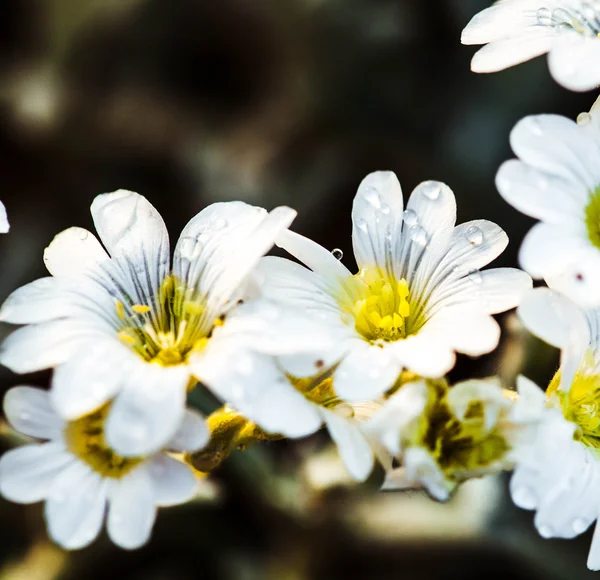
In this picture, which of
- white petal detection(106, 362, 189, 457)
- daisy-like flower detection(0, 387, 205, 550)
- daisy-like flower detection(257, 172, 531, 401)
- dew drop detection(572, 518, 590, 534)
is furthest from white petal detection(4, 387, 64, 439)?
dew drop detection(572, 518, 590, 534)

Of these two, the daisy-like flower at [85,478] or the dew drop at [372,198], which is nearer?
the daisy-like flower at [85,478]

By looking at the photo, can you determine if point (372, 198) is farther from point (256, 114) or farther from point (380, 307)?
point (256, 114)


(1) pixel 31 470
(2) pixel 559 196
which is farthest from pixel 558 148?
(1) pixel 31 470

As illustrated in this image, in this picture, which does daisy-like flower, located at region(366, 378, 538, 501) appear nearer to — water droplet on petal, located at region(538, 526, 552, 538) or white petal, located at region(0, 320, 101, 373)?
water droplet on petal, located at region(538, 526, 552, 538)

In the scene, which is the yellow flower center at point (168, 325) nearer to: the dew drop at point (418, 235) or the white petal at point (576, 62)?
the dew drop at point (418, 235)

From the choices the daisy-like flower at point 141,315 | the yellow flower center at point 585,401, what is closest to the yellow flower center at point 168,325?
the daisy-like flower at point 141,315

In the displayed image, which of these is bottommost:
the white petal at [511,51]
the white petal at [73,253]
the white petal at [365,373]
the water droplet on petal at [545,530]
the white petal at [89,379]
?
the water droplet on petal at [545,530]
